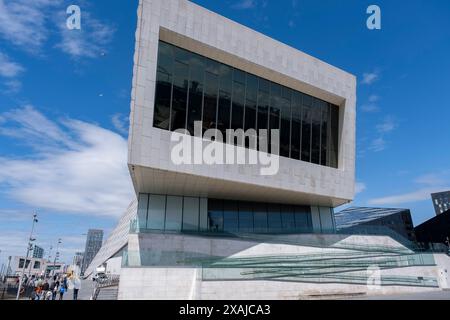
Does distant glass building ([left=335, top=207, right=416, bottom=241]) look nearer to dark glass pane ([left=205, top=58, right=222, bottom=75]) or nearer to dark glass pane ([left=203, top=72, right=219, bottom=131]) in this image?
dark glass pane ([left=203, top=72, right=219, bottom=131])

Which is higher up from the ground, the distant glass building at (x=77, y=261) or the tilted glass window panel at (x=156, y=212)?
the tilted glass window panel at (x=156, y=212)

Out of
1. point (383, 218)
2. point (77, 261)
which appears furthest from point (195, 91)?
point (77, 261)

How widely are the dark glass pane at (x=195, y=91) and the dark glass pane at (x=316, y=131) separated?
12.2m

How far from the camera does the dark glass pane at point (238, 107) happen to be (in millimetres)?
25502

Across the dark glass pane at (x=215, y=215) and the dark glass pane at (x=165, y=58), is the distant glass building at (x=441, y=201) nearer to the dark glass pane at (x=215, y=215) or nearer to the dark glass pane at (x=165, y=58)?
the dark glass pane at (x=215, y=215)

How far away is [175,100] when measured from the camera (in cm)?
2292

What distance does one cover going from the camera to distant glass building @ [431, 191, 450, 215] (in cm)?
17088

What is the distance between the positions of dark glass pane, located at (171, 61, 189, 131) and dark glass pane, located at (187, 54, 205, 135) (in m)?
0.41

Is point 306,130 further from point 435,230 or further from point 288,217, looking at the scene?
point 435,230

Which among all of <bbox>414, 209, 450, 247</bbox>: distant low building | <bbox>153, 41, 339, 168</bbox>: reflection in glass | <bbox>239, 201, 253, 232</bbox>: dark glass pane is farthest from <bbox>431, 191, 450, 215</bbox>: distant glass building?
<bbox>239, 201, 253, 232</bbox>: dark glass pane

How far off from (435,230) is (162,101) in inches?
2846

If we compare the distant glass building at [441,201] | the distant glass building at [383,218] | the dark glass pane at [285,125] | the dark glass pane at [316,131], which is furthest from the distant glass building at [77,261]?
the distant glass building at [441,201]
